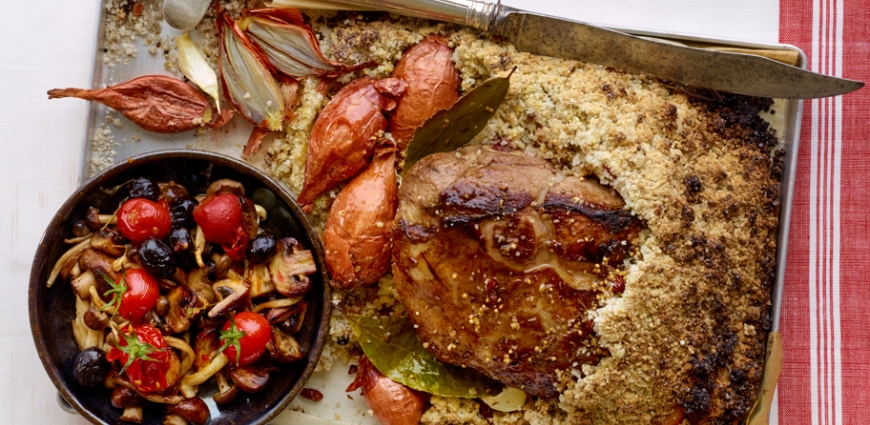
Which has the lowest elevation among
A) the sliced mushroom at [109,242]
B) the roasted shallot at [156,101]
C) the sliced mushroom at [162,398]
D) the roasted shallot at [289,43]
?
the sliced mushroom at [162,398]

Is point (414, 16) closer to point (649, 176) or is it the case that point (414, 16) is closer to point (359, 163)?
point (359, 163)

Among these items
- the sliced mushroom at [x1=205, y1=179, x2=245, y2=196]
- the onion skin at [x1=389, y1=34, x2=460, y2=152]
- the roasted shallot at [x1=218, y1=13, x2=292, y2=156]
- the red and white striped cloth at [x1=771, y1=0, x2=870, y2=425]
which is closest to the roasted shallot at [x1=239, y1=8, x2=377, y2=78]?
the roasted shallot at [x1=218, y1=13, x2=292, y2=156]

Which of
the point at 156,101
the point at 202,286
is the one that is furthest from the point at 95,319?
the point at 156,101

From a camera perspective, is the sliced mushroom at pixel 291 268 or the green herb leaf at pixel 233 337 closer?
the green herb leaf at pixel 233 337

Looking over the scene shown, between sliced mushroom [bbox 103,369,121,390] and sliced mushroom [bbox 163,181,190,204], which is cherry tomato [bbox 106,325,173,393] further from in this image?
sliced mushroom [bbox 163,181,190,204]

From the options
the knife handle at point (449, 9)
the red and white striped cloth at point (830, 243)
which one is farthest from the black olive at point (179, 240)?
the red and white striped cloth at point (830, 243)

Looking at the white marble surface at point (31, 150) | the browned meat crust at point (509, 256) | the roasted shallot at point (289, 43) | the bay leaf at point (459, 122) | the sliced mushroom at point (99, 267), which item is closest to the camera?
the browned meat crust at point (509, 256)

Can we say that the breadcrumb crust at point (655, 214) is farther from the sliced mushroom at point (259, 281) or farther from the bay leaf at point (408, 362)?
the sliced mushroom at point (259, 281)
